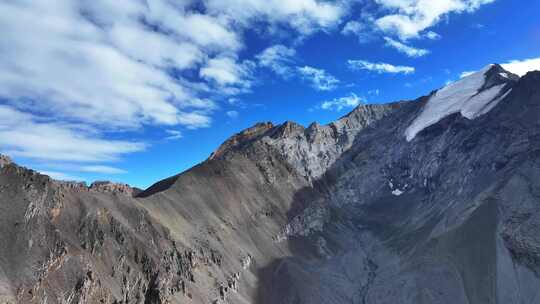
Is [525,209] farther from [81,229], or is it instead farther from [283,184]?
[81,229]

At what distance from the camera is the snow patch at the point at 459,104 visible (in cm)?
16993

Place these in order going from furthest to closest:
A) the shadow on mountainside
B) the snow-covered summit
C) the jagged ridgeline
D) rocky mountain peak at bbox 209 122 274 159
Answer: rocky mountain peak at bbox 209 122 274 159, the snow-covered summit, the shadow on mountainside, the jagged ridgeline

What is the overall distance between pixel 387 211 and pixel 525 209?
168 ft

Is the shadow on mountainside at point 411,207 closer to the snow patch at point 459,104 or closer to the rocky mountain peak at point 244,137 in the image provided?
the snow patch at point 459,104

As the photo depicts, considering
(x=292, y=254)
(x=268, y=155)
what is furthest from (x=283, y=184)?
(x=292, y=254)

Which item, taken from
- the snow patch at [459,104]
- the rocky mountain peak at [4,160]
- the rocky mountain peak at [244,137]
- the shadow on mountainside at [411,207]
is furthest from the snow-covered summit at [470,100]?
the rocky mountain peak at [4,160]

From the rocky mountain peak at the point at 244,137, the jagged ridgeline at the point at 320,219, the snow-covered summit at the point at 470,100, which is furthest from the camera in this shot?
the rocky mountain peak at the point at 244,137

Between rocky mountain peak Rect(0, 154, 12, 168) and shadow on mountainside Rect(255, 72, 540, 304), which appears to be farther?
shadow on mountainside Rect(255, 72, 540, 304)

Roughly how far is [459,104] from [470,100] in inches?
160

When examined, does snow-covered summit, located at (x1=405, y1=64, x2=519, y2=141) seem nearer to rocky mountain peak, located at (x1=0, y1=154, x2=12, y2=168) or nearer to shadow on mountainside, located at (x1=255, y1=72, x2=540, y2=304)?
shadow on mountainside, located at (x1=255, y1=72, x2=540, y2=304)

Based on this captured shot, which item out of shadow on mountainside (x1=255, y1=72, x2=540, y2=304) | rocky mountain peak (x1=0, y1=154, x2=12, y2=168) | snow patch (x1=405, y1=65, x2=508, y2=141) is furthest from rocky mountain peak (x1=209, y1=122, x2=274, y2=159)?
rocky mountain peak (x1=0, y1=154, x2=12, y2=168)

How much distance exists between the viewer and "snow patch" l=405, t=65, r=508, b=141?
16993 cm

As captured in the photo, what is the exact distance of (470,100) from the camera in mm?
179625

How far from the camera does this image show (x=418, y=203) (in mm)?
148875
